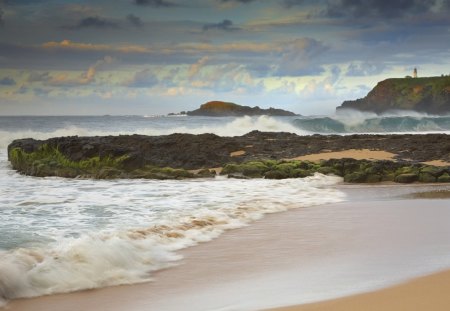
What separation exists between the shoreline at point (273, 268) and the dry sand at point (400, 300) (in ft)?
0.46

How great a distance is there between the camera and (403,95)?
89.6m

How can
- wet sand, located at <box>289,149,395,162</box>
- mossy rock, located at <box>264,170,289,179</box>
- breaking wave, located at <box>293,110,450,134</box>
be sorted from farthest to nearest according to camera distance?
breaking wave, located at <box>293,110,450,134</box>
wet sand, located at <box>289,149,395,162</box>
mossy rock, located at <box>264,170,289,179</box>

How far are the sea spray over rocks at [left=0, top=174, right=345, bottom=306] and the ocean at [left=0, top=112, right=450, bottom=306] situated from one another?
10mm

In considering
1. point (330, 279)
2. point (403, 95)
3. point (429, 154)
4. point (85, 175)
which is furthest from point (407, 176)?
point (403, 95)

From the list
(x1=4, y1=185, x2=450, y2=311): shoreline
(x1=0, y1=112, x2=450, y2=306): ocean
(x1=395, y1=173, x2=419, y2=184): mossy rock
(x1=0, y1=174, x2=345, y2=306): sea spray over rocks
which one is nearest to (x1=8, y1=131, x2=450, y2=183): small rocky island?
(x1=395, y1=173, x2=419, y2=184): mossy rock

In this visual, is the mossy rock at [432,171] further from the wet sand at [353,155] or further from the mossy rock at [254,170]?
the wet sand at [353,155]

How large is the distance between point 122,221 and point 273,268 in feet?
10.4

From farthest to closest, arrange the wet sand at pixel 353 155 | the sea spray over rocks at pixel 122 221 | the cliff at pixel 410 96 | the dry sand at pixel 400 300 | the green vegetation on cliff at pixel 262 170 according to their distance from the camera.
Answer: the cliff at pixel 410 96
the wet sand at pixel 353 155
the green vegetation on cliff at pixel 262 170
the sea spray over rocks at pixel 122 221
the dry sand at pixel 400 300

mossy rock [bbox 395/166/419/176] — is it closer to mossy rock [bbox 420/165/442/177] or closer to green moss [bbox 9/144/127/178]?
mossy rock [bbox 420/165/442/177]

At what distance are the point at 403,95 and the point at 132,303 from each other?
8948cm

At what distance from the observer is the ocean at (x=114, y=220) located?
537 centimetres

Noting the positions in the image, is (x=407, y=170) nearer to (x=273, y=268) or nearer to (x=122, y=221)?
(x=122, y=221)

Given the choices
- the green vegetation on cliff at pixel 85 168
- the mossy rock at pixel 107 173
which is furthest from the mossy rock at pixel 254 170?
the mossy rock at pixel 107 173

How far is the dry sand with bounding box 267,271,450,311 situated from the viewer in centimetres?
424
